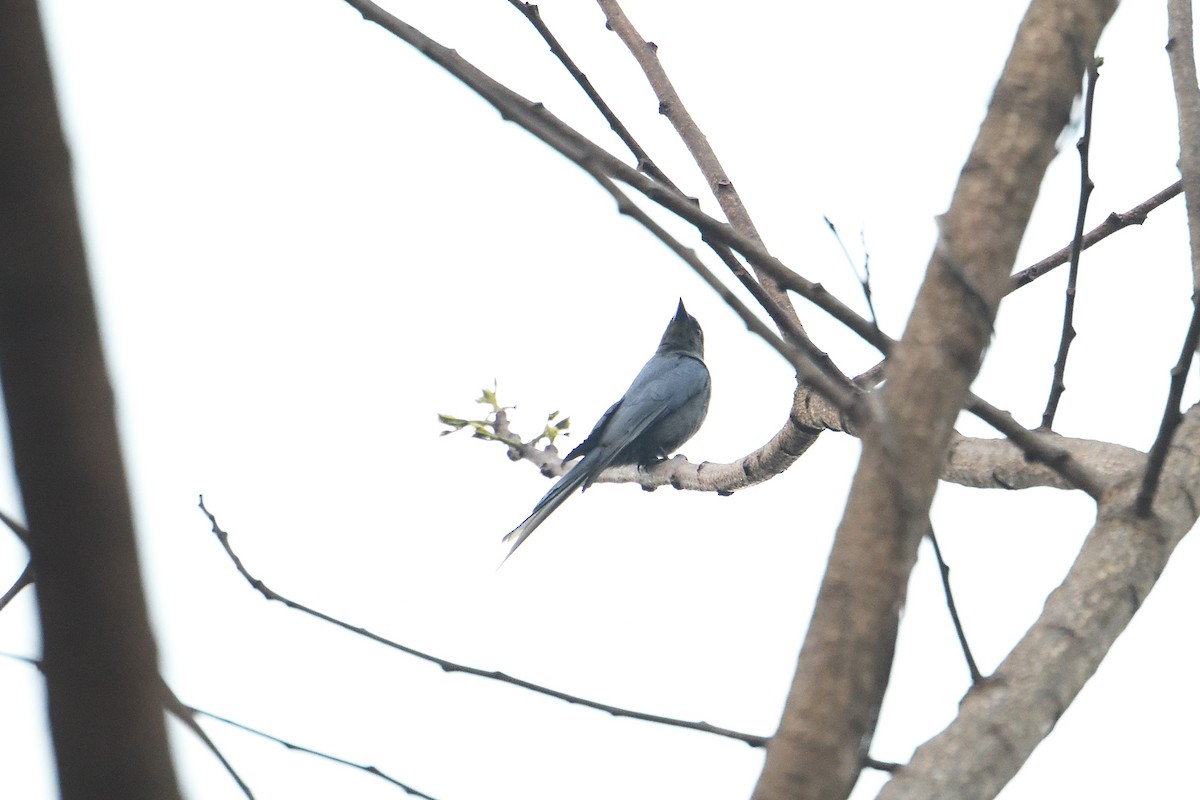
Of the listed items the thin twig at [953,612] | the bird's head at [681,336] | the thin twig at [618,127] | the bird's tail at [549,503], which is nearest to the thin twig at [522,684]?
the thin twig at [953,612]

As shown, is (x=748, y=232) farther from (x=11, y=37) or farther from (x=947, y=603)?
(x=11, y=37)

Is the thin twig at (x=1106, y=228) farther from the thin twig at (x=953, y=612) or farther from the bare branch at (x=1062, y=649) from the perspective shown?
the thin twig at (x=953, y=612)

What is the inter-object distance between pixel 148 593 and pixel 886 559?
0.78 metres

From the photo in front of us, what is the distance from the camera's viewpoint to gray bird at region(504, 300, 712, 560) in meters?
7.06

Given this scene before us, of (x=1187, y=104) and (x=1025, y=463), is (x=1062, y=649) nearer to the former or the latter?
(x=1025, y=463)

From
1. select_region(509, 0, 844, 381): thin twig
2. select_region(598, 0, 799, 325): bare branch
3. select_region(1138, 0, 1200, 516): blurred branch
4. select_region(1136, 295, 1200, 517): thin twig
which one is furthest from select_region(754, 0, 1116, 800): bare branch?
select_region(598, 0, 799, 325): bare branch

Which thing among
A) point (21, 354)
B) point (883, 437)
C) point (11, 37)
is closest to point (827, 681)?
point (883, 437)

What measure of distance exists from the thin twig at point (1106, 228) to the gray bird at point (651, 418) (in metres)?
3.56

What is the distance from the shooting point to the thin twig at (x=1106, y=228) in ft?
11.2

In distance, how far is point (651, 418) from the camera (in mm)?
8320

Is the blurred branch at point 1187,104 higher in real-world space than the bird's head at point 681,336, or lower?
lower

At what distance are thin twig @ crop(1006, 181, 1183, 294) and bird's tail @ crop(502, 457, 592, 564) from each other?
3.47m

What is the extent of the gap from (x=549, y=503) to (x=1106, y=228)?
386 centimetres

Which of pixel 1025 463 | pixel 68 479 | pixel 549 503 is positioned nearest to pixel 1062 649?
pixel 1025 463
